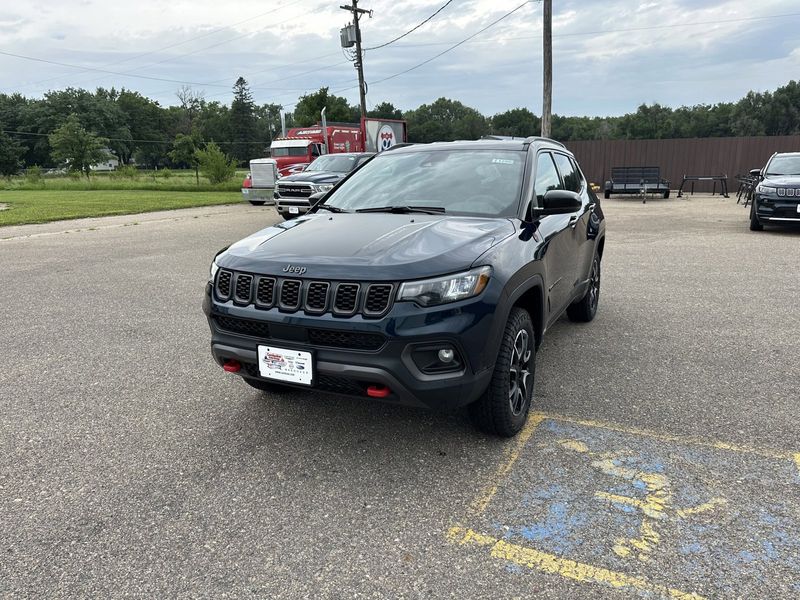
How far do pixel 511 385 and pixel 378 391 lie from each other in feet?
2.68

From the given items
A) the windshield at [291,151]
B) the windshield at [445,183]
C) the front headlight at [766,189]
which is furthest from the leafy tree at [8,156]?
the windshield at [445,183]

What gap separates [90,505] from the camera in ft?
8.84

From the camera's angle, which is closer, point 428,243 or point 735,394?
point 428,243

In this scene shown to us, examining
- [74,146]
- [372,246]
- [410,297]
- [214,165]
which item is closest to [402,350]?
[410,297]

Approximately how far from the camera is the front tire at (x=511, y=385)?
9.71 ft

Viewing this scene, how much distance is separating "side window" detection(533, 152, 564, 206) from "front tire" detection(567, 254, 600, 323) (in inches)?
48.7

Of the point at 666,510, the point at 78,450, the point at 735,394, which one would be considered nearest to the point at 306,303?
the point at 78,450

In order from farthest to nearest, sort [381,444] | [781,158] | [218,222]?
[218,222]
[781,158]
[381,444]

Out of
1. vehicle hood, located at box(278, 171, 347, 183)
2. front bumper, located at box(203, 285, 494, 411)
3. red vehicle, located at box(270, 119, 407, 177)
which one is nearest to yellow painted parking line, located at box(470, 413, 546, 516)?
front bumper, located at box(203, 285, 494, 411)

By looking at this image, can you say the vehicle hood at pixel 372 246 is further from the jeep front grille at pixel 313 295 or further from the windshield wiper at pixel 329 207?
the windshield wiper at pixel 329 207

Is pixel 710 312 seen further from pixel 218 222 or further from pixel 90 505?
pixel 218 222

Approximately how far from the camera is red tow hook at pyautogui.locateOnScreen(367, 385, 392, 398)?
2695mm

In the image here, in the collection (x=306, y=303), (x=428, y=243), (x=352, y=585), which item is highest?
(x=428, y=243)

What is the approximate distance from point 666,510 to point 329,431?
1785 mm
